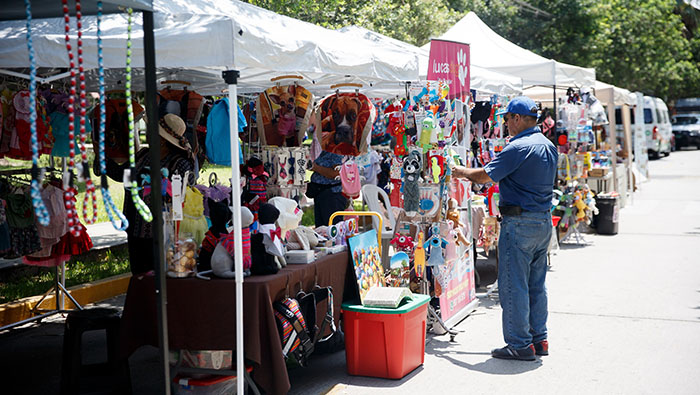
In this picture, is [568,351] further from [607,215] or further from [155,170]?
[607,215]

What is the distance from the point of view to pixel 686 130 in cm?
3844

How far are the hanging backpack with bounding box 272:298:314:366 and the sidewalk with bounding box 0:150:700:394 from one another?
0.59 meters

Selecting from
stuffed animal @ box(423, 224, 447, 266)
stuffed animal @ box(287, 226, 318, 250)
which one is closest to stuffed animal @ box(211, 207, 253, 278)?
stuffed animal @ box(287, 226, 318, 250)

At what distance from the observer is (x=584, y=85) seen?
1256 cm

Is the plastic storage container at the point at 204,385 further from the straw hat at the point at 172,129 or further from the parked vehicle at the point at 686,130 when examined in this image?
the parked vehicle at the point at 686,130

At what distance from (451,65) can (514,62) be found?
4913 millimetres

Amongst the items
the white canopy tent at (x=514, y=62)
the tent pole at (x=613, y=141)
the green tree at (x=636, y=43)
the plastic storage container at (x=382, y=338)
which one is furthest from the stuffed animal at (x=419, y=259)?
the green tree at (x=636, y=43)

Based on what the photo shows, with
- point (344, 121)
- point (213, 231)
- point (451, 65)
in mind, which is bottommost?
point (213, 231)

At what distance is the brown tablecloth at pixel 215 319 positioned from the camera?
4.71 metres

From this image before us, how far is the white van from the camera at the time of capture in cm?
3130

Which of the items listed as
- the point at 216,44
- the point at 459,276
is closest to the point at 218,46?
the point at 216,44

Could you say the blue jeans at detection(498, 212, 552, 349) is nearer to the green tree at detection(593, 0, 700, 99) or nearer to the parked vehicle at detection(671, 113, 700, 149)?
the green tree at detection(593, 0, 700, 99)

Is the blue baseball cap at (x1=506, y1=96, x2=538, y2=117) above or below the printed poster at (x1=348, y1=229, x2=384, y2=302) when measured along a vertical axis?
above

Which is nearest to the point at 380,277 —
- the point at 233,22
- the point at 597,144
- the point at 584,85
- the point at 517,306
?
the point at 517,306
